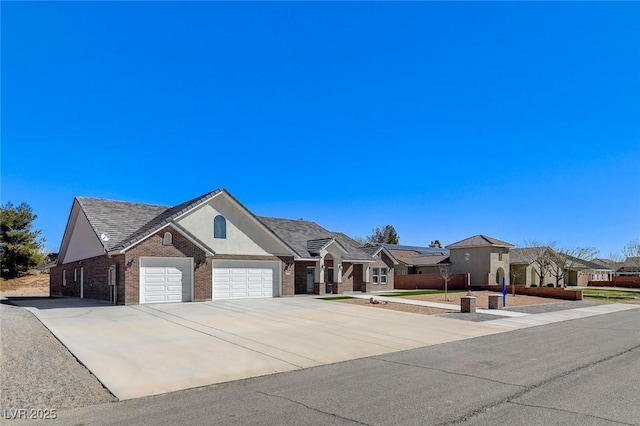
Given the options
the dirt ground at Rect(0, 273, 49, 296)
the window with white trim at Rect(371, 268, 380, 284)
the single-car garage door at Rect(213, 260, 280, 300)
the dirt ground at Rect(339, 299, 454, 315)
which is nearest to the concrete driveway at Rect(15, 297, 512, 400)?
the dirt ground at Rect(339, 299, 454, 315)

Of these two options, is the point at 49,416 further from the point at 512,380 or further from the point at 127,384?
the point at 512,380

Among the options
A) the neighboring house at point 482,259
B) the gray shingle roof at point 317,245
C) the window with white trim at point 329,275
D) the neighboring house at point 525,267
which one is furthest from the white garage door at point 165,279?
the neighboring house at point 525,267

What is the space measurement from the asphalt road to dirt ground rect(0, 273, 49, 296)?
41645 millimetres

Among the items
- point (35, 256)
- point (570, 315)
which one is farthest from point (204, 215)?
point (35, 256)

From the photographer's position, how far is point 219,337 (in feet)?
43.2

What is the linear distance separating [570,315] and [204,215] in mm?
20256

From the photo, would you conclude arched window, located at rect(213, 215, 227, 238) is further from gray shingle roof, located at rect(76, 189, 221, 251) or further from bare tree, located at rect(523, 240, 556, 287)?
bare tree, located at rect(523, 240, 556, 287)

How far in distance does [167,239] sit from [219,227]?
14.4 ft

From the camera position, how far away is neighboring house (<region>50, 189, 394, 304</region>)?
23.0 metres

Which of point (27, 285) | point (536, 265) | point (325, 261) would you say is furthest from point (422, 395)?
point (27, 285)

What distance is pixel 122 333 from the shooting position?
13.5m

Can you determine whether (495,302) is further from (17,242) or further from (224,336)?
(17,242)

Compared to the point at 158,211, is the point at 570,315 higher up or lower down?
lower down

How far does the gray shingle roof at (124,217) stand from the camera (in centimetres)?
2381
